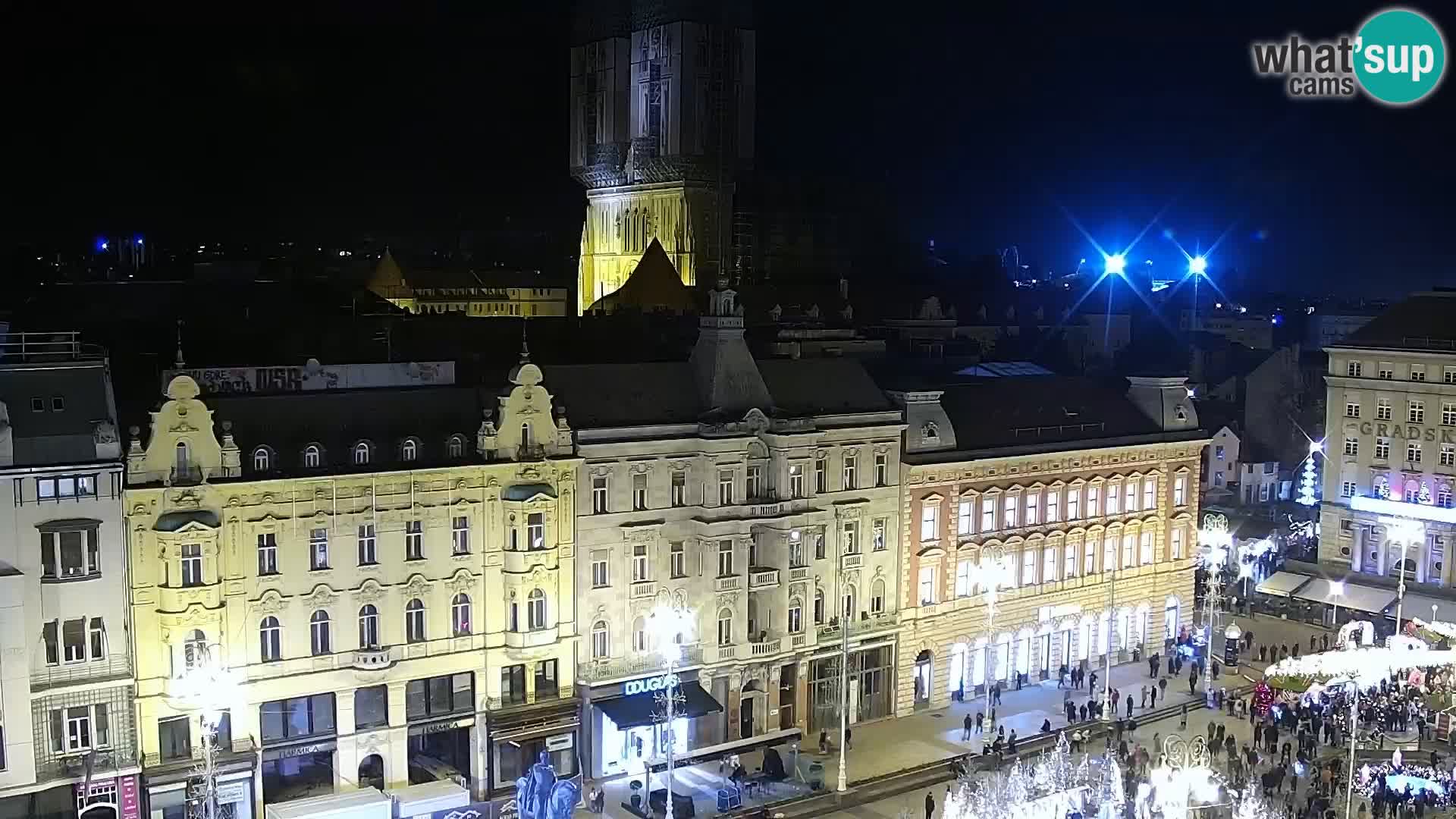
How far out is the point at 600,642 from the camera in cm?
5462

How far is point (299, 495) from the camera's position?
47.9 meters

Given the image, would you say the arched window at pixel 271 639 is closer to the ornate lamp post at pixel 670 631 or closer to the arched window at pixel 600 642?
the arched window at pixel 600 642

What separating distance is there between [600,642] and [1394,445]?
48009 mm

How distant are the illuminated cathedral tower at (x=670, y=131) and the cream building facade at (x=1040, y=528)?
1499 inches

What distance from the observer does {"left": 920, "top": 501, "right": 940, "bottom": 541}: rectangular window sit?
2469 inches

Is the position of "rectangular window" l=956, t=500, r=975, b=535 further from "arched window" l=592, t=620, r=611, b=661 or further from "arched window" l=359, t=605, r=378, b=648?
"arched window" l=359, t=605, r=378, b=648

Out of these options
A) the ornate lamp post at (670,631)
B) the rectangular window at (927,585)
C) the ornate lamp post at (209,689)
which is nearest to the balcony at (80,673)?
the ornate lamp post at (209,689)

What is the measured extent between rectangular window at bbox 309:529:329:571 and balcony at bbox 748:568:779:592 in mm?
16905

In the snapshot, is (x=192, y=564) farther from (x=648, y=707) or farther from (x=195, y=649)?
(x=648, y=707)

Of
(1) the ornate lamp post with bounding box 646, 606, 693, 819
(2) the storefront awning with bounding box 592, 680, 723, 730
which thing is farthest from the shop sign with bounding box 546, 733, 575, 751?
(1) the ornate lamp post with bounding box 646, 606, 693, 819

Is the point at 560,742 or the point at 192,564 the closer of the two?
the point at 192,564

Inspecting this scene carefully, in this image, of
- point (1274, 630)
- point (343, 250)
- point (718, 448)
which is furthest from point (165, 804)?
point (343, 250)

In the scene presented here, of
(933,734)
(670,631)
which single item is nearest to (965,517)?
(933,734)

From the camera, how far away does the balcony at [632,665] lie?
54.2 metres
